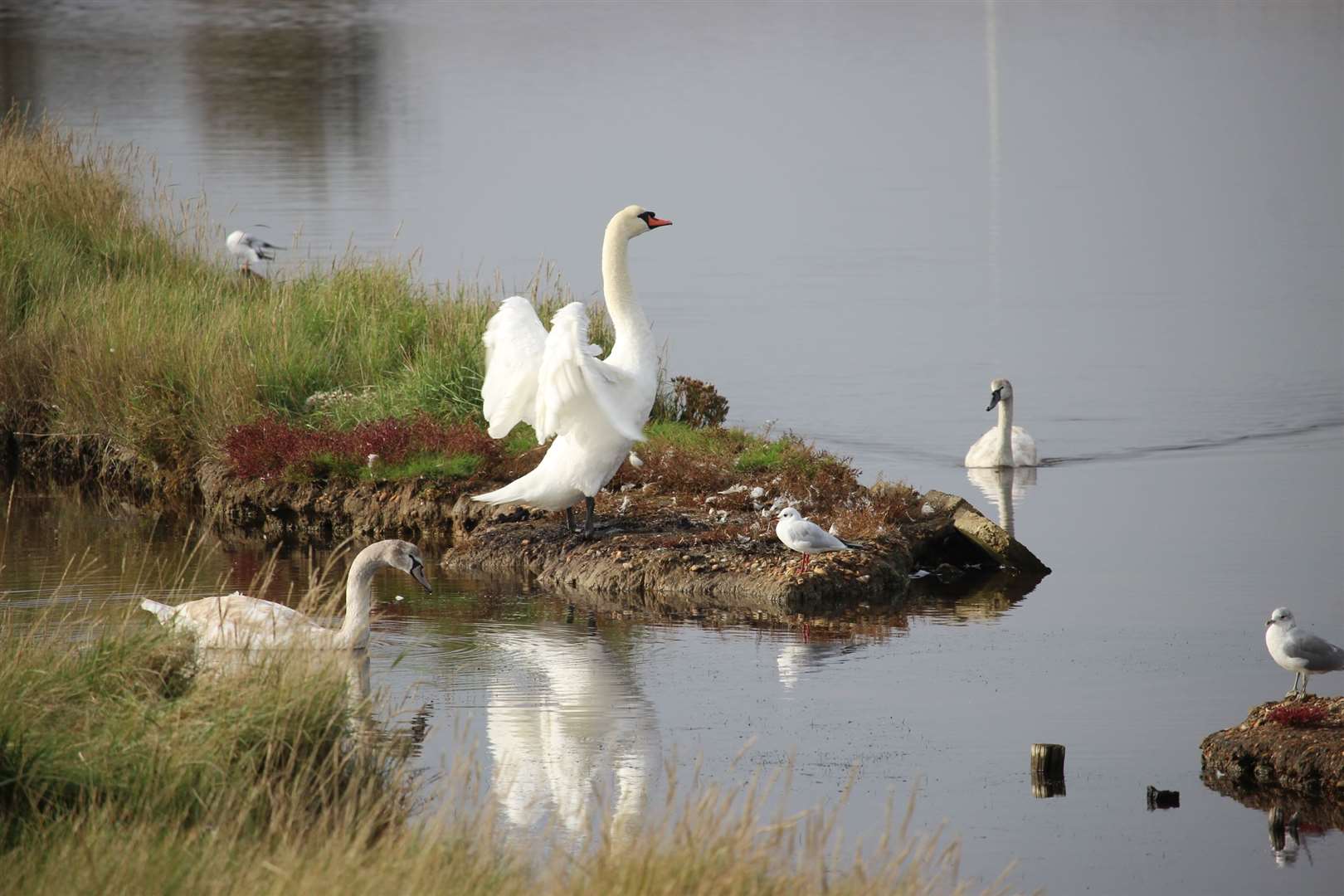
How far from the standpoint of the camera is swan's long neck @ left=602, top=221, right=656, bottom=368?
12.7 meters

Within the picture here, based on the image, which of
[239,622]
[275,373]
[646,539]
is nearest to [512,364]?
[646,539]

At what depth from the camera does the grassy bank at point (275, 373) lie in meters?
15.1

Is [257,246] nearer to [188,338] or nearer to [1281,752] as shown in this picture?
[188,338]

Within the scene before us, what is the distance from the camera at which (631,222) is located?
45.2 feet

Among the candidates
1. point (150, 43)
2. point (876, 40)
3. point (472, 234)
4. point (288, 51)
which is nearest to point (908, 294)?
point (472, 234)

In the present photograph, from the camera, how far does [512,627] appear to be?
38.9ft

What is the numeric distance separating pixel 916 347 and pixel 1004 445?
6985 millimetres

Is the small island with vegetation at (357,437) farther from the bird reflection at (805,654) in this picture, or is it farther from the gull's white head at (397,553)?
the gull's white head at (397,553)

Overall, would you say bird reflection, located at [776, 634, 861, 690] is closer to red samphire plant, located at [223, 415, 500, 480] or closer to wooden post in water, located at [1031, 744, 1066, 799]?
wooden post in water, located at [1031, 744, 1066, 799]

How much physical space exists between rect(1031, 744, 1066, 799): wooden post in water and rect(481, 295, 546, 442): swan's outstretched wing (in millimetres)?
4530

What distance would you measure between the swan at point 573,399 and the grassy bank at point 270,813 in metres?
4.00

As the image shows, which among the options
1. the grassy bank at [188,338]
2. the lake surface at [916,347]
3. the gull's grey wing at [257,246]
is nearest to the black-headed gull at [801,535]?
the lake surface at [916,347]

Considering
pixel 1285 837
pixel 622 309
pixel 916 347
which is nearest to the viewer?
pixel 1285 837

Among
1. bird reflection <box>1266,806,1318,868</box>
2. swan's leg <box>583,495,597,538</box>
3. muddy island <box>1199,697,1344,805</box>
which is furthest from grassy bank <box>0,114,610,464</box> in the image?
bird reflection <box>1266,806,1318,868</box>
